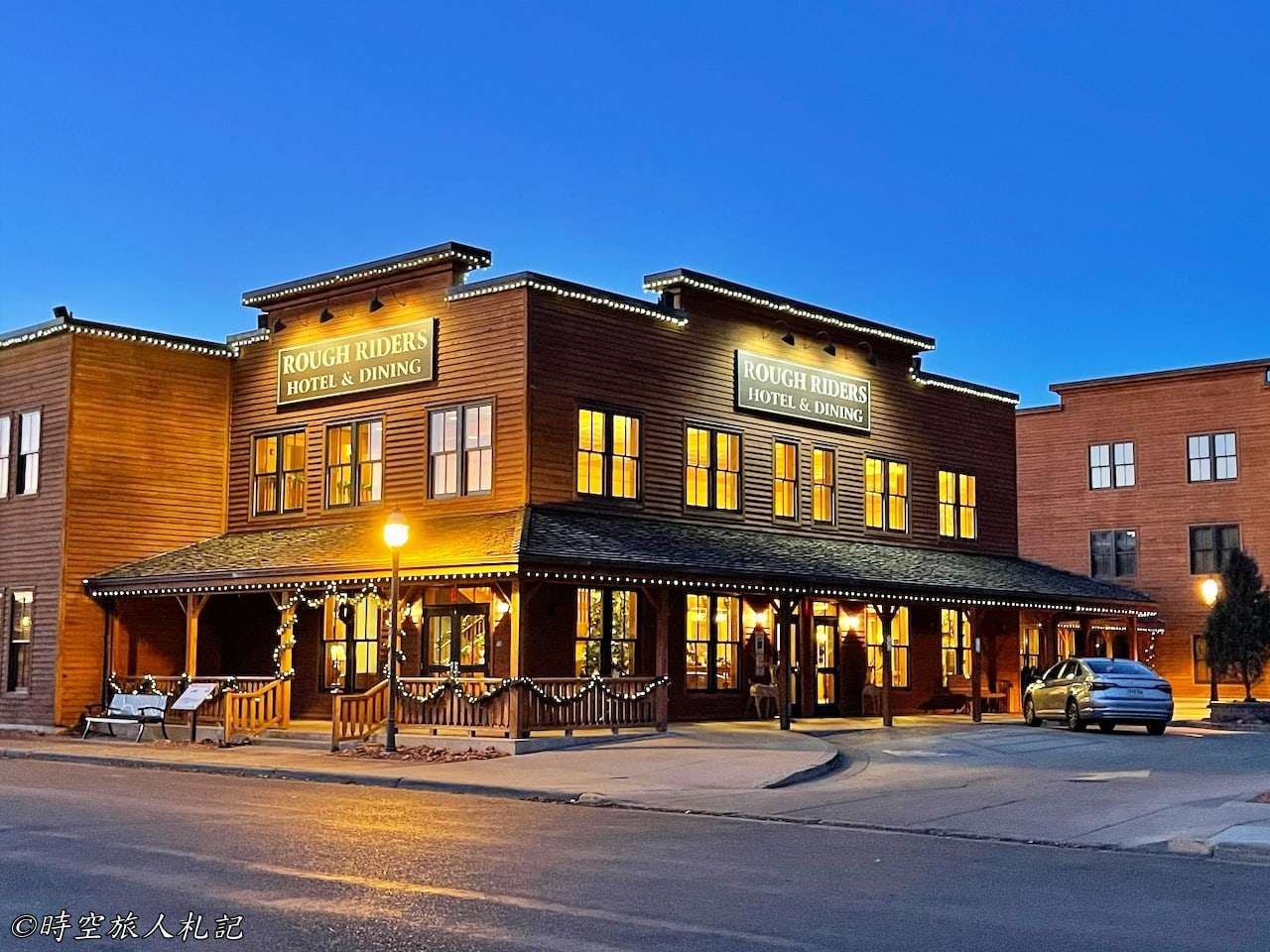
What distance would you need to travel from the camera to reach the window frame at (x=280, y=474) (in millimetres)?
31531

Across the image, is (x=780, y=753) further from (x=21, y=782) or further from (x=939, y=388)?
(x=939, y=388)

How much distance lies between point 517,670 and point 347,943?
15958 millimetres

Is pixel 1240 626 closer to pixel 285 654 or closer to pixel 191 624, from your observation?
pixel 285 654

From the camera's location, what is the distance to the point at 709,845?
13055 millimetres

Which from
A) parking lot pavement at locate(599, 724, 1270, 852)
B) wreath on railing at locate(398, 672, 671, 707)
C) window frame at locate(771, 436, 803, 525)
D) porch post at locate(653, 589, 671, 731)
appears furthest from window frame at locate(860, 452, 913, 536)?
wreath on railing at locate(398, 672, 671, 707)

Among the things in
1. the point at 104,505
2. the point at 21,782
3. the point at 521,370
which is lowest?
the point at 21,782

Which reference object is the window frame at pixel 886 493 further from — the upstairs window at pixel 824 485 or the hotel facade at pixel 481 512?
the upstairs window at pixel 824 485

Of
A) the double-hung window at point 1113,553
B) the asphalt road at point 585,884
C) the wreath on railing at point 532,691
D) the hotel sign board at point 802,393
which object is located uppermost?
the hotel sign board at point 802,393

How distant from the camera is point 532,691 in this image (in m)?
24.5

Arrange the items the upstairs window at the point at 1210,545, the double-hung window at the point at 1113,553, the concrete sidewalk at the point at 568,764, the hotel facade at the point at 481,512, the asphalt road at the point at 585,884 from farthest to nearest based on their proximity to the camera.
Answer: the double-hung window at the point at 1113,553, the upstairs window at the point at 1210,545, the hotel facade at the point at 481,512, the concrete sidewalk at the point at 568,764, the asphalt road at the point at 585,884

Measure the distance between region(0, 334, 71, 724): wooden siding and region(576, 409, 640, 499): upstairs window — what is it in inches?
419

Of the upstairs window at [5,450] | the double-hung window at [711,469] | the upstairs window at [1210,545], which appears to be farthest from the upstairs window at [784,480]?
the upstairs window at [1210,545]

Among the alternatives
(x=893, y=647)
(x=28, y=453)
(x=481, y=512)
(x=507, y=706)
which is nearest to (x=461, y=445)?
(x=481, y=512)

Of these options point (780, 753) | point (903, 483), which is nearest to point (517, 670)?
point (780, 753)
